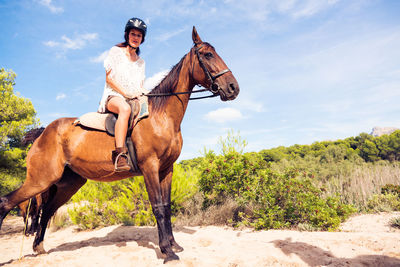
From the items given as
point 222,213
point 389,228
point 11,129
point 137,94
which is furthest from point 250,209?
point 11,129

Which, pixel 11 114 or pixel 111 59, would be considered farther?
pixel 11 114

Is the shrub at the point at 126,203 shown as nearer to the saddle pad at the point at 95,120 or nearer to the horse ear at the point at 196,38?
the saddle pad at the point at 95,120

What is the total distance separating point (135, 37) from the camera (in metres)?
3.95

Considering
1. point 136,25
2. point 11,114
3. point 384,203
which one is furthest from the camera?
point 11,114

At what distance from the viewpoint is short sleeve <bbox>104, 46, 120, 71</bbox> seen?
3.74 metres

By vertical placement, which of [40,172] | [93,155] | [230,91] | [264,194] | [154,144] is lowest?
[264,194]

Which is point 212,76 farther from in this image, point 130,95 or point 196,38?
point 130,95

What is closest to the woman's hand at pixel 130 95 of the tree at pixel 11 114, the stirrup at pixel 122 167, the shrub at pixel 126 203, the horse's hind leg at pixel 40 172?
the stirrup at pixel 122 167

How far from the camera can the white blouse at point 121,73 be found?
12.3 ft

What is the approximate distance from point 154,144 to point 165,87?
→ 3.16 ft

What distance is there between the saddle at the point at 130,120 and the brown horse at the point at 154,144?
0.08 metres

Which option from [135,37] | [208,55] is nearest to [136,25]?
[135,37]

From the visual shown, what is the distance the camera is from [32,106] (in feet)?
43.9

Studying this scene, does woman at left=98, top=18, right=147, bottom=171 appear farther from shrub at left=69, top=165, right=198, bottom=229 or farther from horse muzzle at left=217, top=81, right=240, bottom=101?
shrub at left=69, top=165, right=198, bottom=229
